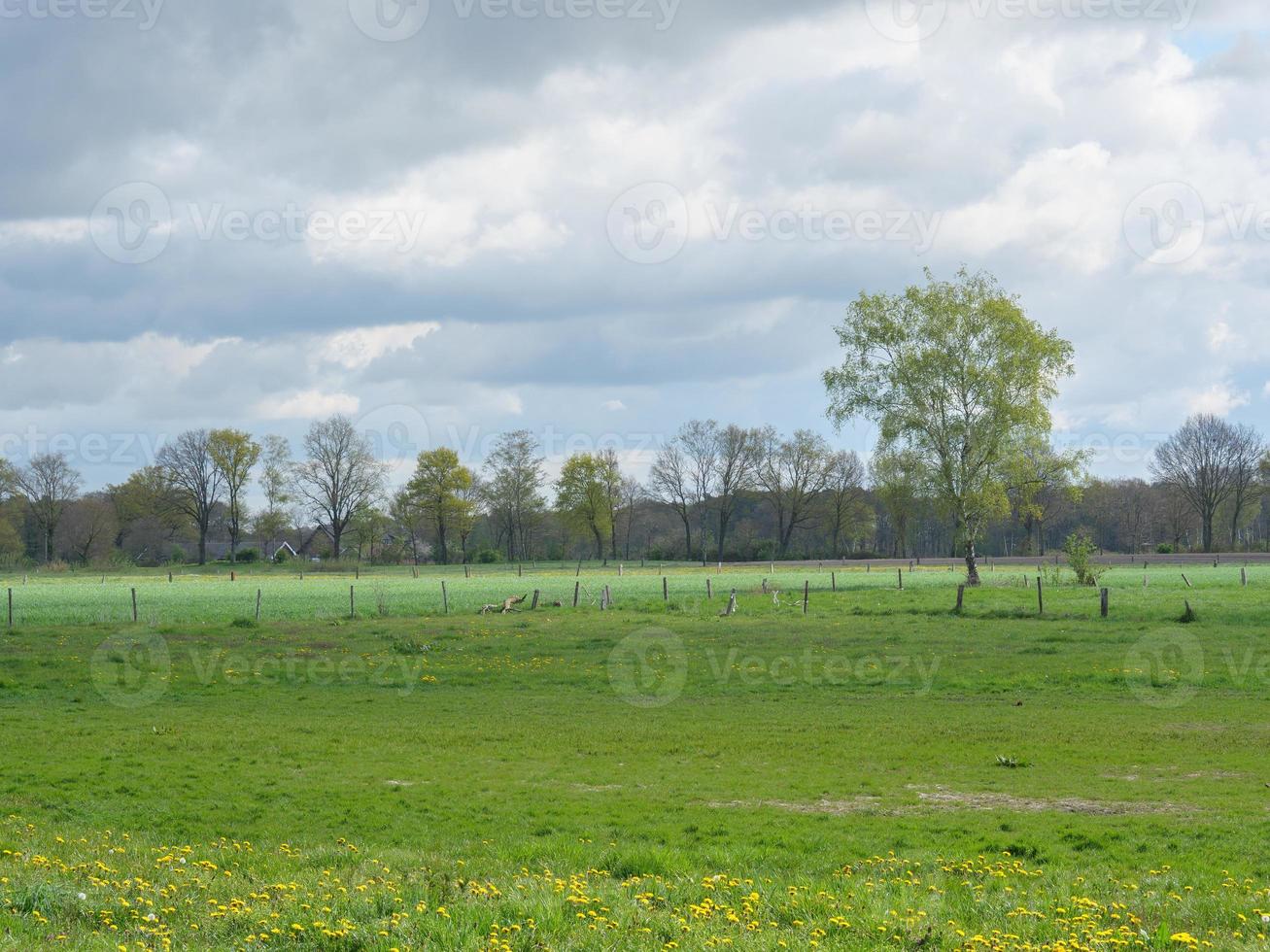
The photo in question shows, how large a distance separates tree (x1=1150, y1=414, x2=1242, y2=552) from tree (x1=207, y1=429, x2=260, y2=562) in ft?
363

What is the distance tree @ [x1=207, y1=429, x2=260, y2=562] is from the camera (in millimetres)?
128750

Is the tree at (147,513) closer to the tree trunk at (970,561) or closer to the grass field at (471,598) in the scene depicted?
the grass field at (471,598)

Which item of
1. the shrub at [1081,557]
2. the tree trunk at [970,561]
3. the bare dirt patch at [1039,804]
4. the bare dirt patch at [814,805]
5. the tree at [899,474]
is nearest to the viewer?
the bare dirt patch at [1039,804]

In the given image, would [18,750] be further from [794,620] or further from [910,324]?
[910,324]

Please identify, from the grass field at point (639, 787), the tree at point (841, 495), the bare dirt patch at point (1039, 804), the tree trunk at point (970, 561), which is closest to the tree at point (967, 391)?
the tree trunk at point (970, 561)

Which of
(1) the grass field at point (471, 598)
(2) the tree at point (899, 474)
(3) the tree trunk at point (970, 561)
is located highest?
(2) the tree at point (899, 474)

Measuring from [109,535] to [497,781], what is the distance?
423 ft

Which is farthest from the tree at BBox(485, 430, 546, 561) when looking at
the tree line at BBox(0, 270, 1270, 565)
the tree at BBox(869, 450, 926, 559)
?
the tree at BBox(869, 450, 926, 559)

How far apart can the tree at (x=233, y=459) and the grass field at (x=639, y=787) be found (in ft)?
310

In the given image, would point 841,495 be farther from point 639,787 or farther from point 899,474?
point 639,787

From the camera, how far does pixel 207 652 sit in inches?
1303

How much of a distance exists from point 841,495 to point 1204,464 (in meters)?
43.1

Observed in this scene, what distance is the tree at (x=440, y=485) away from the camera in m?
130

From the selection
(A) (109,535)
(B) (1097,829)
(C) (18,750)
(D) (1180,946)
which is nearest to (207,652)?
(C) (18,750)
